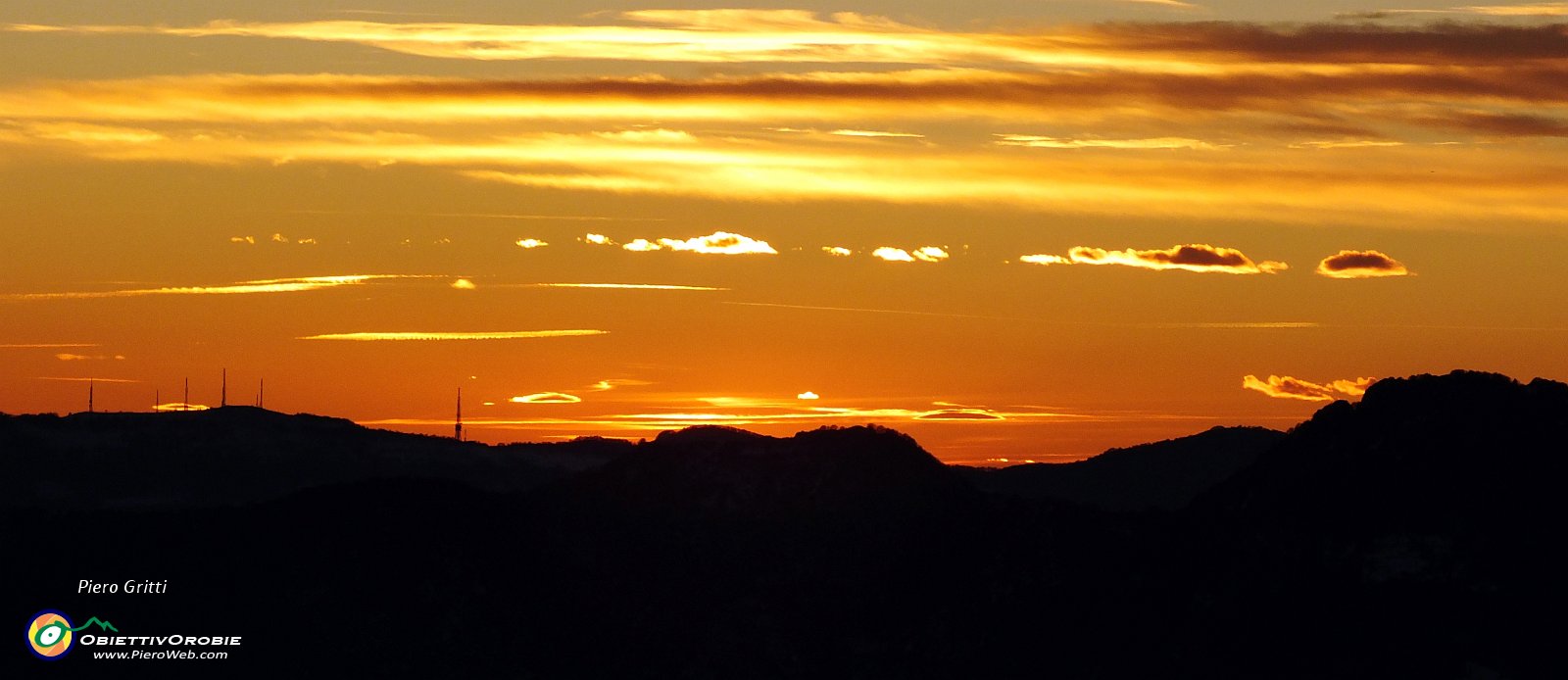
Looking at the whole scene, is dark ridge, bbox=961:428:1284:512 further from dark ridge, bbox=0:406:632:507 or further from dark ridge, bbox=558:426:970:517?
dark ridge, bbox=558:426:970:517

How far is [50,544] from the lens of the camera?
4641 inches

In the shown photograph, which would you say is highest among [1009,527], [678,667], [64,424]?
[64,424]

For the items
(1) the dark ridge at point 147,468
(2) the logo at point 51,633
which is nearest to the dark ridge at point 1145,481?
(1) the dark ridge at point 147,468

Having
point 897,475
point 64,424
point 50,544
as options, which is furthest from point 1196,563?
point 64,424

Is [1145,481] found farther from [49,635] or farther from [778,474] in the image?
[49,635]

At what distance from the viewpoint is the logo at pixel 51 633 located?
344 ft

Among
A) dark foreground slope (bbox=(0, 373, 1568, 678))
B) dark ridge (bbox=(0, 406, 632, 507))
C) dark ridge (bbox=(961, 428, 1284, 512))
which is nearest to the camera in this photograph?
dark foreground slope (bbox=(0, 373, 1568, 678))

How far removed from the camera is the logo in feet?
344

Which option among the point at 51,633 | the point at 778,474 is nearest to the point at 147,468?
the point at 51,633

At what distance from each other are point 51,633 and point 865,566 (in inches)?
1669

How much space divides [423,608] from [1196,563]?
1554 inches

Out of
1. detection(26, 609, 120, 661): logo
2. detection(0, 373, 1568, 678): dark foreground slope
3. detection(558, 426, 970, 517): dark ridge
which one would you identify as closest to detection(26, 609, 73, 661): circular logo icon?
detection(26, 609, 120, 661): logo

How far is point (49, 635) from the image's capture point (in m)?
107

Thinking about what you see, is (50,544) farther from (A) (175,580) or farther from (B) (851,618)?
(B) (851,618)
